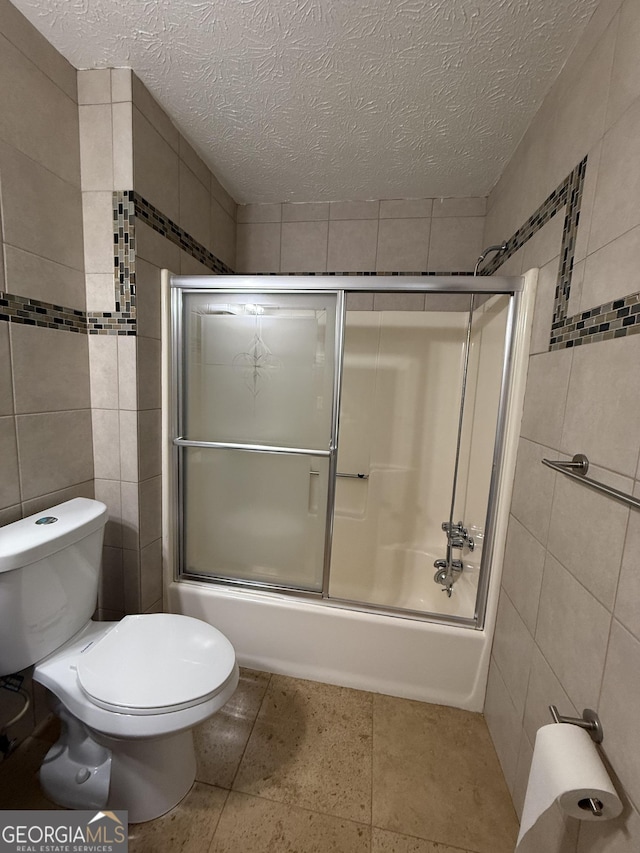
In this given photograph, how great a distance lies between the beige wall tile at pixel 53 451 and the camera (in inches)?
44.3

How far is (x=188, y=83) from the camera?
48.2 inches

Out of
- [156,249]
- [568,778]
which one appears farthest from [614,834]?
[156,249]

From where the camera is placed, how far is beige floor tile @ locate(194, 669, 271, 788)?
1164 millimetres

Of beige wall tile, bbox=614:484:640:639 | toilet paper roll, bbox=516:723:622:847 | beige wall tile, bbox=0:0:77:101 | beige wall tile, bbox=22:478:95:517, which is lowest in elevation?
toilet paper roll, bbox=516:723:622:847

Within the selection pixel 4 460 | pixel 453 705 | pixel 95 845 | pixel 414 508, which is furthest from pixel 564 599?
pixel 4 460

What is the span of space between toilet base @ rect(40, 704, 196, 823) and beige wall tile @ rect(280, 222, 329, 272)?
2161 mm

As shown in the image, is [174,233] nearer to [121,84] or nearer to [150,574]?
[121,84]

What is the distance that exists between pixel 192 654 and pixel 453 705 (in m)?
1.12

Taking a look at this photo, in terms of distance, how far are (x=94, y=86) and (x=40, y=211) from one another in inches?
20.3

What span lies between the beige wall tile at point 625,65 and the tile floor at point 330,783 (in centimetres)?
197

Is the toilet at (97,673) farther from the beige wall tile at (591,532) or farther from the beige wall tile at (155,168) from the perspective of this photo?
the beige wall tile at (155,168)

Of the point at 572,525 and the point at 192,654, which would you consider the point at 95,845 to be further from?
the point at 572,525

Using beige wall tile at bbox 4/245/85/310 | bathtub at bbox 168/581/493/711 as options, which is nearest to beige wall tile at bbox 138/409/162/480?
beige wall tile at bbox 4/245/85/310

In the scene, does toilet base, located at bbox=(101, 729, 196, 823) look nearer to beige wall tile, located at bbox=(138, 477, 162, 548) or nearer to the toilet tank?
the toilet tank
